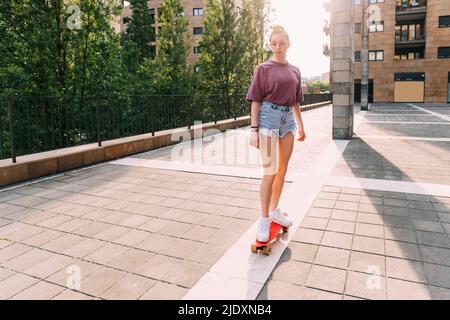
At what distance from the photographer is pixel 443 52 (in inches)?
1496

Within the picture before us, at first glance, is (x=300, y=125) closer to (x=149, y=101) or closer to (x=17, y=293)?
(x=17, y=293)

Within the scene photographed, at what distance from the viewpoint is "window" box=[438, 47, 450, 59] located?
37.8m

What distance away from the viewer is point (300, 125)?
3637 millimetres

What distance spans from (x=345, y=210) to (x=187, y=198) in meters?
2.11

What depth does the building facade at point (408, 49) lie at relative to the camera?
37906mm

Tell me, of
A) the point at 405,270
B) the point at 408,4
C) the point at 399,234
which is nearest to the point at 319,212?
the point at 399,234

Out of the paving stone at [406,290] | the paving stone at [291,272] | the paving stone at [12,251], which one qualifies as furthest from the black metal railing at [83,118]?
the paving stone at [406,290]

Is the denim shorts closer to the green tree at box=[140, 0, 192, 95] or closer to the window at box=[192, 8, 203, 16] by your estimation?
the green tree at box=[140, 0, 192, 95]

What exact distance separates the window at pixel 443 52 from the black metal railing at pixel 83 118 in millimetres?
37009

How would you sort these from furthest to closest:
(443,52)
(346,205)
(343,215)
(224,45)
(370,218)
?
(443,52) → (224,45) → (346,205) → (343,215) → (370,218)

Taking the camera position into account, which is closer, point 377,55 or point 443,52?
point 443,52

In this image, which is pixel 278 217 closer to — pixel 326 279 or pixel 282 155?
pixel 282 155

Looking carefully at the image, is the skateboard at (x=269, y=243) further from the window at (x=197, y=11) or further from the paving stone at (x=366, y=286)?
the window at (x=197, y=11)

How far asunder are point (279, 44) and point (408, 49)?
4632cm
